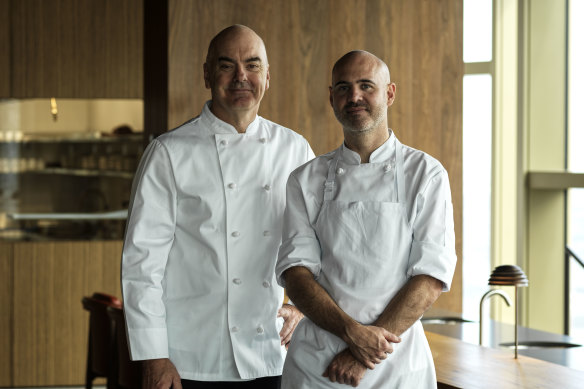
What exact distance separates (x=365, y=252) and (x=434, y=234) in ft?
0.56

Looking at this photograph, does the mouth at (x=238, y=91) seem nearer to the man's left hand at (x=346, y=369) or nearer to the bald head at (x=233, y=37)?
the bald head at (x=233, y=37)

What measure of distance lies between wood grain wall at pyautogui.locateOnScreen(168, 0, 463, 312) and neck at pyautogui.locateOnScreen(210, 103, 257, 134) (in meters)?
1.78

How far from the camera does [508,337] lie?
11.5ft

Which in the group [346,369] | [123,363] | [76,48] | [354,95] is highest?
[76,48]

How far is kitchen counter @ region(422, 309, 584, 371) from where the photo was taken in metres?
3.07

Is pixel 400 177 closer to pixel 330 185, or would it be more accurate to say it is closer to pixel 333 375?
pixel 330 185

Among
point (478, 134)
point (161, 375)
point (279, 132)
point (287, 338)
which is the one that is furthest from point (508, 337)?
point (478, 134)

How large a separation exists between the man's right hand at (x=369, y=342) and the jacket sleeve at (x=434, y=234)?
0.52 ft

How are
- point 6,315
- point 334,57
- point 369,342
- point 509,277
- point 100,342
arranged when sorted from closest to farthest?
point 369,342 → point 509,277 → point 100,342 → point 334,57 → point 6,315

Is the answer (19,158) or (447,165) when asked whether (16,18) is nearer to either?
(19,158)

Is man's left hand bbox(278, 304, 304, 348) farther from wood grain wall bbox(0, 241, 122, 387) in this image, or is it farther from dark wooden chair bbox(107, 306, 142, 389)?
wood grain wall bbox(0, 241, 122, 387)

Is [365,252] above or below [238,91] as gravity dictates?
below

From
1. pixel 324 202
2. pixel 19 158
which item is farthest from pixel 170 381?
pixel 19 158

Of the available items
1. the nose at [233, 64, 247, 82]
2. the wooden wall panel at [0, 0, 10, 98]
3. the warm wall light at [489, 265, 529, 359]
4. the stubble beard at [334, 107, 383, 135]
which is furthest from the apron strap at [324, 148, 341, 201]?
the wooden wall panel at [0, 0, 10, 98]
